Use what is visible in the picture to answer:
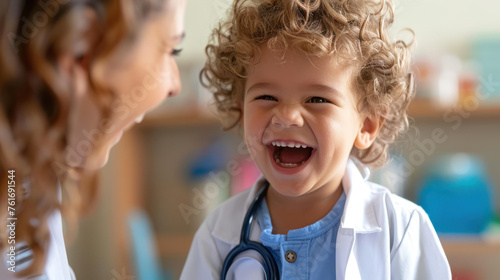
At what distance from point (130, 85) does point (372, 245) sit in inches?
21.6

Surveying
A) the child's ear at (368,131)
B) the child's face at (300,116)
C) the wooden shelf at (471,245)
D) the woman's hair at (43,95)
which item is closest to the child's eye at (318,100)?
the child's face at (300,116)

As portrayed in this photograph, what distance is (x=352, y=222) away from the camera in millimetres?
1021

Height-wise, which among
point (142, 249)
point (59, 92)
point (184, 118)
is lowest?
point (142, 249)

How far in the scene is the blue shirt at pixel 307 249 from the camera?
3.39 ft

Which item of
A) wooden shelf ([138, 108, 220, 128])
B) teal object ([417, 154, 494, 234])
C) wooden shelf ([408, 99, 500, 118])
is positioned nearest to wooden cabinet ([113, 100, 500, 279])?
wooden shelf ([138, 108, 220, 128])

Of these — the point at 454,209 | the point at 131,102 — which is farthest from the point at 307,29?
the point at 454,209

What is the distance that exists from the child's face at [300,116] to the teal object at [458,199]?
1445 millimetres

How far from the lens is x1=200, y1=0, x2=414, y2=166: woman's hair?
3.38ft

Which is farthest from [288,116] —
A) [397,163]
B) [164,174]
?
[164,174]

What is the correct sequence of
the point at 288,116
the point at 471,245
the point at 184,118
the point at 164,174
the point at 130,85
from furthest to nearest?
the point at 164,174 < the point at 184,118 < the point at 471,245 < the point at 288,116 < the point at 130,85

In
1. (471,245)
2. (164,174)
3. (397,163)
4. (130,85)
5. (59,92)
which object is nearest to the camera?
(59,92)

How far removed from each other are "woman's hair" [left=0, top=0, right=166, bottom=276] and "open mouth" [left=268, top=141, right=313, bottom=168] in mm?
380

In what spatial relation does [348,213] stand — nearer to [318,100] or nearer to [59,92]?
[318,100]

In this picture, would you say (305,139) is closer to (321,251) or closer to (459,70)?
(321,251)
